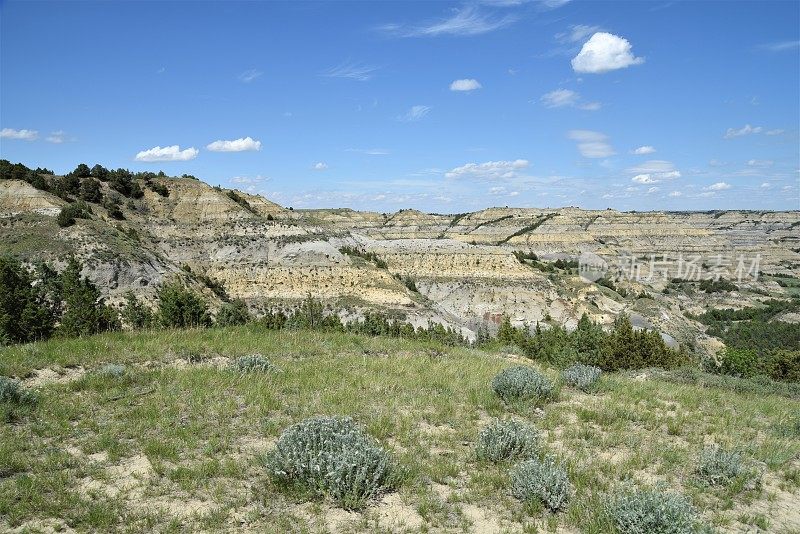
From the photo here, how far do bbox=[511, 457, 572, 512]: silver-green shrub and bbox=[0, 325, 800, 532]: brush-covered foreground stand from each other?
9 cm

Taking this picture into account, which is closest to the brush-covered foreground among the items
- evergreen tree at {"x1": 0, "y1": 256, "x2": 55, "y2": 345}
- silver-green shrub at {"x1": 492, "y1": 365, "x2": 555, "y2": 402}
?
silver-green shrub at {"x1": 492, "y1": 365, "x2": 555, "y2": 402}

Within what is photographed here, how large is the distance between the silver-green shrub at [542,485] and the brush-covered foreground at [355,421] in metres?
0.09

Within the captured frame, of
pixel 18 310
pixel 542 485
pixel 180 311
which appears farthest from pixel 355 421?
pixel 18 310

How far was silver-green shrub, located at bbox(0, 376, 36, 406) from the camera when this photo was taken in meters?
6.60

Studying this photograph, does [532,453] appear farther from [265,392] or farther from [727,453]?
[265,392]

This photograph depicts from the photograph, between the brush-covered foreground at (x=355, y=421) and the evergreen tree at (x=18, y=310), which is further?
the evergreen tree at (x=18, y=310)

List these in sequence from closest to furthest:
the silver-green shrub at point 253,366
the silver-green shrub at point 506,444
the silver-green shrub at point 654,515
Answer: the silver-green shrub at point 654,515 → the silver-green shrub at point 506,444 → the silver-green shrub at point 253,366

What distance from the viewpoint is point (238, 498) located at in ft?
15.4

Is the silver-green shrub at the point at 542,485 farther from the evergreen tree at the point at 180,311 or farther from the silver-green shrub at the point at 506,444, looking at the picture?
the evergreen tree at the point at 180,311

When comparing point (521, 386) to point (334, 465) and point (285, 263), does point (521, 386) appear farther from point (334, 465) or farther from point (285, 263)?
point (285, 263)

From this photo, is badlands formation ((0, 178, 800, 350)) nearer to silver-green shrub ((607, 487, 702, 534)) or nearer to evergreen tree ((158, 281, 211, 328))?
evergreen tree ((158, 281, 211, 328))

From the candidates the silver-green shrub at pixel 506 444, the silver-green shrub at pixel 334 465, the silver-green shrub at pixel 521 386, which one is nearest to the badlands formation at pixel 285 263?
the silver-green shrub at pixel 521 386

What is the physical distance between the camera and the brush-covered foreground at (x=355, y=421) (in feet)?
14.7

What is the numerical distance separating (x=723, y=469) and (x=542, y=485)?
7.39 feet
